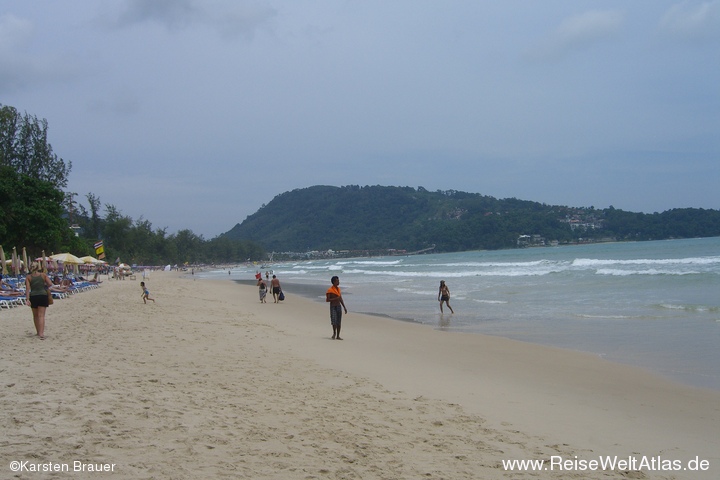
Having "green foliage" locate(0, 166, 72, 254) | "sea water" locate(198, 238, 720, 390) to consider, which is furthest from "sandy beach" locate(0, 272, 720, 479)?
"green foliage" locate(0, 166, 72, 254)

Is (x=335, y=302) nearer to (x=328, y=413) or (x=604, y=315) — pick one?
(x=328, y=413)

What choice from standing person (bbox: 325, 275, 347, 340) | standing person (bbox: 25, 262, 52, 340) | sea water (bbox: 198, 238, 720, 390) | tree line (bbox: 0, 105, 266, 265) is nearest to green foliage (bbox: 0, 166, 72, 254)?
tree line (bbox: 0, 105, 266, 265)

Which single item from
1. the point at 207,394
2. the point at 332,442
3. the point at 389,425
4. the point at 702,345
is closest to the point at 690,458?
the point at 389,425

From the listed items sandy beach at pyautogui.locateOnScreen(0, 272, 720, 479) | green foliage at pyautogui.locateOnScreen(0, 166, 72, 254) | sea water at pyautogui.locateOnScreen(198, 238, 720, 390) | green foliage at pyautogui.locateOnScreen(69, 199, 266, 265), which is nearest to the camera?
sandy beach at pyautogui.locateOnScreen(0, 272, 720, 479)

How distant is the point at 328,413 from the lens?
18.5 ft

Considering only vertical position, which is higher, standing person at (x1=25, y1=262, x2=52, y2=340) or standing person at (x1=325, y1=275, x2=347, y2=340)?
standing person at (x1=25, y1=262, x2=52, y2=340)

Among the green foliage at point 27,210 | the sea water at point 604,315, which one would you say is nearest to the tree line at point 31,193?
the green foliage at point 27,210

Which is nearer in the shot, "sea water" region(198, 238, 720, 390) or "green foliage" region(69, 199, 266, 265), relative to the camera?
"sea water" region(198, 238, 720, 390)

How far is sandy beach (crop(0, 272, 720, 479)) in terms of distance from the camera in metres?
4.23

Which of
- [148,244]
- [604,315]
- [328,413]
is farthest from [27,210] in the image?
[148,244]

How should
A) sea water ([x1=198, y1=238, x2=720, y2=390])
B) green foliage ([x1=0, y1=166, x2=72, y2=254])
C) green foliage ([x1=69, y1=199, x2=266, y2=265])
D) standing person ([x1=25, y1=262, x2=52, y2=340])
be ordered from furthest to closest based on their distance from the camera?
green foliage ([x1=69, y1=199, x2=266, y2=265]), green foliage ([x1=0, y1=166, x2=72, y2=254]), sea water ([x1=198, y1=238, x2=720, y2=390]), standing person ([x1=25, y1=262, x2=52, y2=340])

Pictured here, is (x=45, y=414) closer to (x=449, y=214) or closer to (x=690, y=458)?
(x=690, y=458)

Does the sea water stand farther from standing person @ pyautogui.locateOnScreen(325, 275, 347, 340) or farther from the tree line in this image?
the tree line

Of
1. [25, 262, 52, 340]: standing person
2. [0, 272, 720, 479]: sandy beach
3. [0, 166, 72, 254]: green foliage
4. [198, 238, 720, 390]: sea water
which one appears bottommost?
[198, 238, 720, 390]: sea water
